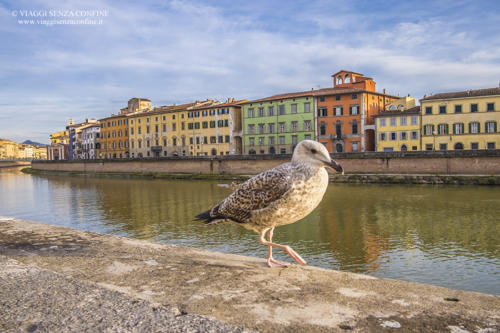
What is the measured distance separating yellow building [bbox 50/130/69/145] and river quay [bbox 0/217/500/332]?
123m

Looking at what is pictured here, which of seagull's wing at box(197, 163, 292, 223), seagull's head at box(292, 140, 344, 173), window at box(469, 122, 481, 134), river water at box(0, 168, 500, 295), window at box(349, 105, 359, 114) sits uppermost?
window at box(349, 105, 359, 114)

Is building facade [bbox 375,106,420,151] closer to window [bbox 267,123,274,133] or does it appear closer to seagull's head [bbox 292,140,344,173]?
window [bbox 267,123,274,133]

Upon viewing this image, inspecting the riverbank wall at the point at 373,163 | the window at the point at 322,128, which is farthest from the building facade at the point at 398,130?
the riverbank wall at the point at 373,163

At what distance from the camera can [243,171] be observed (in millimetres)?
46625

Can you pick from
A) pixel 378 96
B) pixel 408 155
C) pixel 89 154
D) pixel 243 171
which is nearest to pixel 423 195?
pixel 408 155

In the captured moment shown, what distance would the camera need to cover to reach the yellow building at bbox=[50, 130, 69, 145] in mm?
118887

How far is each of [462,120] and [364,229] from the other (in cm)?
3710

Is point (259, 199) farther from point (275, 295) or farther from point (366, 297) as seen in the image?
point (366, 297)

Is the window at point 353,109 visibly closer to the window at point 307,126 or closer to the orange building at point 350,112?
the orange building at point 350,112

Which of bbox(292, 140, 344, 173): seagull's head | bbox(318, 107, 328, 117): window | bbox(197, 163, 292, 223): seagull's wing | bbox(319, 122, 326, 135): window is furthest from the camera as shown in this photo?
bbox(319, 122, 326, 135): window

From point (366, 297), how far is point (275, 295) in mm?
723

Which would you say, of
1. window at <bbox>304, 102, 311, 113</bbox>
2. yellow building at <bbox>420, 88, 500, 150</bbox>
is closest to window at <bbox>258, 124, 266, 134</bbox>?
window at <bbox>304, 102, 311, 113</bbox>

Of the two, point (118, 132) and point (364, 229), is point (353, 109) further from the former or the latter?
point (118, 132)

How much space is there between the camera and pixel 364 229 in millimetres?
15516
